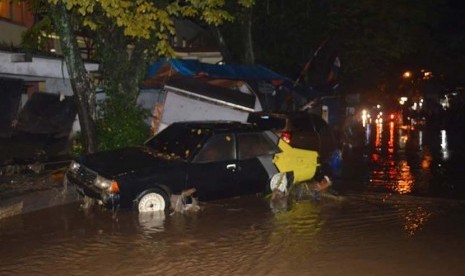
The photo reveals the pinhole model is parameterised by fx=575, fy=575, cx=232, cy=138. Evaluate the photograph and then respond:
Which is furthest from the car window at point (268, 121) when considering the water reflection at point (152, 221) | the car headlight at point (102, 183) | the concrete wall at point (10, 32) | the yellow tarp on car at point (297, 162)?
the concrete wall at point (10, 32)

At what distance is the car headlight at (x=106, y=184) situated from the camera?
873 cm

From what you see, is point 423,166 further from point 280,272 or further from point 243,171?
point 280,272

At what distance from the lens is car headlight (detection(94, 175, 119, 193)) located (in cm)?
873

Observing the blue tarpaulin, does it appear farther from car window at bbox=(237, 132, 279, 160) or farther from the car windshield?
car window at bbox=(237, 132, 279, 160)

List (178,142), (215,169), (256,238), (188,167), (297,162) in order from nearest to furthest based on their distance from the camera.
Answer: (256,238)
(188,167)
(215,169)
(178,142)
(297,162)

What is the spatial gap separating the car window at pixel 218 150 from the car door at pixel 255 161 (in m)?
0.18

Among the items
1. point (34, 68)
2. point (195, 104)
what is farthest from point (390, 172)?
point (34, 68)

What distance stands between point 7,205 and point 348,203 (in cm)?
593

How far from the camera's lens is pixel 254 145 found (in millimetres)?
10547

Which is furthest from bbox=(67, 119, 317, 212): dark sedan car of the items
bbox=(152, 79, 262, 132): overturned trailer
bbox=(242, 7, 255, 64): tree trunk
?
bbox=(242, 7, 255, 64): tree trunk

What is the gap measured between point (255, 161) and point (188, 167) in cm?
147

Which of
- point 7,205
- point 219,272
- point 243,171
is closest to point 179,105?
point 243,171

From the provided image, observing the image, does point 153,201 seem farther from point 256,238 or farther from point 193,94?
point 193,94

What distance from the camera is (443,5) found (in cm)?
3553
